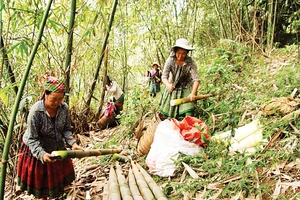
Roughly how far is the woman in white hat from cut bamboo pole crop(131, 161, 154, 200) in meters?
1.06

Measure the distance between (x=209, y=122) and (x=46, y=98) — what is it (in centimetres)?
216

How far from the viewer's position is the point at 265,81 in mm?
4211

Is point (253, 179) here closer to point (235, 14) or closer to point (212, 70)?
point (212, 70)

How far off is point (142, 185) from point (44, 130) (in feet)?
3.40

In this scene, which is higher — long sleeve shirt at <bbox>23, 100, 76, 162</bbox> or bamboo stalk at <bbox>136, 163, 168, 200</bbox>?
long sleeve shirt at <bbox>23, 100, 76, 162</bbox>

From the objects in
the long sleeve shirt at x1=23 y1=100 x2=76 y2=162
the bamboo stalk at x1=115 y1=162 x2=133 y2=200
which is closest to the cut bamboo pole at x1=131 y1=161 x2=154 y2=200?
the bamboo stalk at x1=115 y1=162 x2=133 y2=200

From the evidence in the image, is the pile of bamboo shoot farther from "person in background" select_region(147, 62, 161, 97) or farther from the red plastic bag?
"person in background" select_region(147, 62, 161, 97)

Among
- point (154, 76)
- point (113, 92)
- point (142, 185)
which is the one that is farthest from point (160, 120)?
point (154, 76)

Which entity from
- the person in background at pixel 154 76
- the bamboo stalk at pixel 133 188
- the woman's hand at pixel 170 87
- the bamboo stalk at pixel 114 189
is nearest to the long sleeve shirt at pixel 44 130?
the bamboo stalk at pixel 114 189

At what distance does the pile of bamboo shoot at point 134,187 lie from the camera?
254cm

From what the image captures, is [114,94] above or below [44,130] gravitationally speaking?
below

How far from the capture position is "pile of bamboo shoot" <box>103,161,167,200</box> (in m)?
2.54

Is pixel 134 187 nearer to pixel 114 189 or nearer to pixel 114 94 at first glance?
pixel 114 189

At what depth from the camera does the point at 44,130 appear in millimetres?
2732
